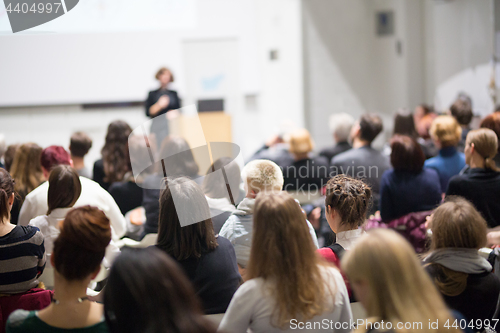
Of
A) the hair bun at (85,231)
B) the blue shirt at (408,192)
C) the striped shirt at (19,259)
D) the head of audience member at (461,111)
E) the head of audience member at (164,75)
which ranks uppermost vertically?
the head of audience member at (164,75)

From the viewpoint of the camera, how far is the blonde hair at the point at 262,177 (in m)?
2.30

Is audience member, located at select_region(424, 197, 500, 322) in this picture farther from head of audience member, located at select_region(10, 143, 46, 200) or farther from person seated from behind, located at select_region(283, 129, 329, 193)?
head of audience member, located at select_region(10, 143, 46, 200)

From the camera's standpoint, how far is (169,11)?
6.51 meters

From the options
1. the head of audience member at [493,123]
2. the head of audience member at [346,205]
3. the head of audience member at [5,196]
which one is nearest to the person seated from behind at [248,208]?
the head of audience member at [346,205]

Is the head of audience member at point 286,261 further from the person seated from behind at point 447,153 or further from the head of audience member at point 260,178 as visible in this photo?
the person seated from behind at point 447,153

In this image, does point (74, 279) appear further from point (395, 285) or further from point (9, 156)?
point (9, 156)

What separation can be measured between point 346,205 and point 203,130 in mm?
3273

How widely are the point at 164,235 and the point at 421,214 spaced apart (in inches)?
73.3

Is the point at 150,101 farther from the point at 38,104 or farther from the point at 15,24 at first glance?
the point at 15,24

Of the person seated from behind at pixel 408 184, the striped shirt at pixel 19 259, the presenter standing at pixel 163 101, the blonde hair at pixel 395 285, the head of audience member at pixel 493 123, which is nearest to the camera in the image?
the blonde hair at pixel 395 285

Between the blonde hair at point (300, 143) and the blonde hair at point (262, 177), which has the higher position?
the blonde hair at point (262, 177)

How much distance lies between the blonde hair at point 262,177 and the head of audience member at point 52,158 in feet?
4.27

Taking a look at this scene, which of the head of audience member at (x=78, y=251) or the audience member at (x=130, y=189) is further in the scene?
the audience member at (x=130, y=189)

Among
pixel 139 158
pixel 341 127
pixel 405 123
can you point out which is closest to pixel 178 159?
pixel 139 158
